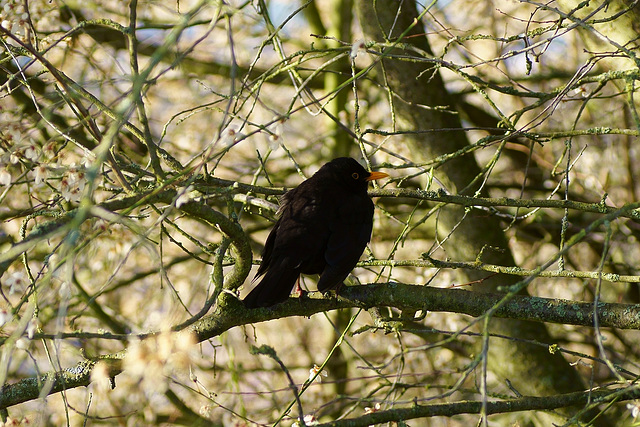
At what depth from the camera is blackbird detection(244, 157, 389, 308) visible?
3.59 meters

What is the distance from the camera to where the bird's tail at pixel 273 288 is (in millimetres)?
3244

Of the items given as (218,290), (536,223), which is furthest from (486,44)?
(218,290)

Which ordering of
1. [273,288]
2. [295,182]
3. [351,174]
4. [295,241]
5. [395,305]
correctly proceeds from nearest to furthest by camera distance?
[273,288]
[395,305]
[295,241]
[351,174]
[295,182]

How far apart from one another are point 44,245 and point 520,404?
4.60 meters

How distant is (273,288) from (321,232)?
72 centimetres

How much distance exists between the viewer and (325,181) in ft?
14.2

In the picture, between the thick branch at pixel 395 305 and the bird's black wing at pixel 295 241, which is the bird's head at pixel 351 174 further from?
the thick branch at pixel 395 305

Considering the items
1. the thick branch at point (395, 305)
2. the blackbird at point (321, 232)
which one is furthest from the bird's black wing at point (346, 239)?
the thick branch at point (395, 305)

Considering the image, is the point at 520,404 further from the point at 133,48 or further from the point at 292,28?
the point at 292,28

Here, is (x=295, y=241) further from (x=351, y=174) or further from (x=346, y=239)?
(x=351, y=174)

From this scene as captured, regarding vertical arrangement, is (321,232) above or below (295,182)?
below

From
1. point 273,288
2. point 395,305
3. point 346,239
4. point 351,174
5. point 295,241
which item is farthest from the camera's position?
point 351,174

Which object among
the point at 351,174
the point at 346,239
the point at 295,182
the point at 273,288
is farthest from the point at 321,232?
the point at 295,182

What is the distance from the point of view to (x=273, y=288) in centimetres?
333
